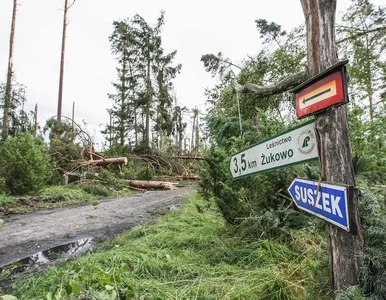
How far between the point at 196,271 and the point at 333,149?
1.65 meters

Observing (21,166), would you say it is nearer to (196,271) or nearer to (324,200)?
(196,271)

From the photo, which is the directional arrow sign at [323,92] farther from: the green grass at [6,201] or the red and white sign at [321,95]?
the green grass at [6,201]

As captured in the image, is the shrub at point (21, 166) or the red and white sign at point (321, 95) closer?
the red and white sign at point (321, 95)

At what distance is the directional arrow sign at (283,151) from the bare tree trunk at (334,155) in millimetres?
75

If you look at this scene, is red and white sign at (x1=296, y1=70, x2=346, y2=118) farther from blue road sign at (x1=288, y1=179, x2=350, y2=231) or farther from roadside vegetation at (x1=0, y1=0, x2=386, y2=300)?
roadside vegetation at (x1=0, y1=0, x2=386, y2=300)

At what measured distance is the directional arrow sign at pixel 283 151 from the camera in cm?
154

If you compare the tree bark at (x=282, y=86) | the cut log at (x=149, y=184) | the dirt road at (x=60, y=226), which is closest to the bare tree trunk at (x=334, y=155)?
the tree bark at (x=282, y=86)

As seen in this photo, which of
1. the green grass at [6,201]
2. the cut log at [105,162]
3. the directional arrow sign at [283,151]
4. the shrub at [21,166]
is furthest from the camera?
the cut log at [105,162]

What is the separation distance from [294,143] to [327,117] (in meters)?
0.27

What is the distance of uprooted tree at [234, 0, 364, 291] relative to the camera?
136 centimetres

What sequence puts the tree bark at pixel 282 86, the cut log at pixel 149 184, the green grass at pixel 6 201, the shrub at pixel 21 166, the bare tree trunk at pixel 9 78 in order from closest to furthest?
the tree bark at pixel 282 86, the green grass at pixel 6 201, the shrub at pixel 21 166, the cut log at pixel 149 184, the bare tree trunk at pixel 9 78

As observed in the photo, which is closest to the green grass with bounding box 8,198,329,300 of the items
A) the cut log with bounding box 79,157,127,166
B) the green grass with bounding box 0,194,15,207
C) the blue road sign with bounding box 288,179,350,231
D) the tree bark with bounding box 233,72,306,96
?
the blue road sign with bounding box 288,179,350,231

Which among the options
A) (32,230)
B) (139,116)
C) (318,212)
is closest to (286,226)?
(318,212)

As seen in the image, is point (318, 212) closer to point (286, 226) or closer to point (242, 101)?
point (286, 226)
